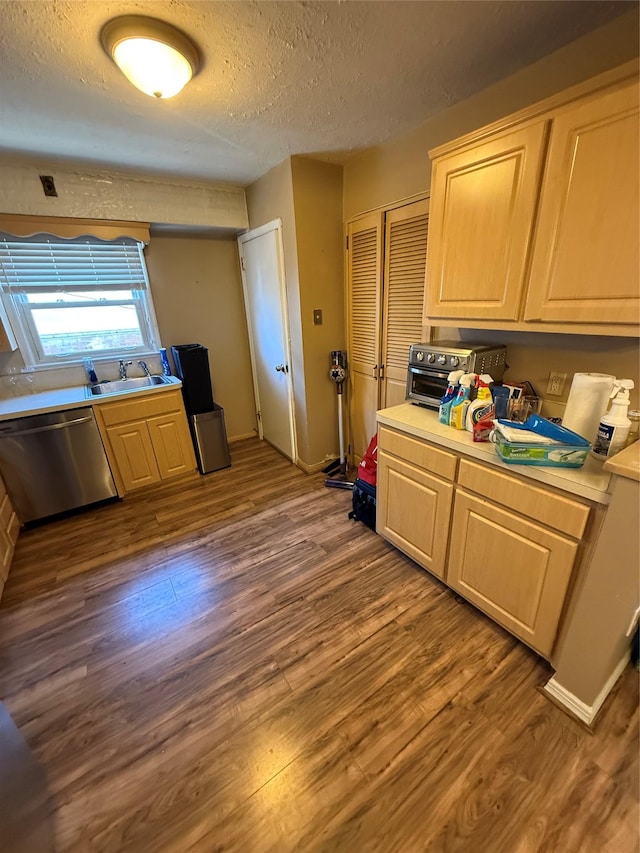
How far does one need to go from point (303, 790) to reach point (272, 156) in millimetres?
3288

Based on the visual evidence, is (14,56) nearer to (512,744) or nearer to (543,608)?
(543,608)

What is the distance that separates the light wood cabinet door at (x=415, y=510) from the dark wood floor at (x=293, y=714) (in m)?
0.17

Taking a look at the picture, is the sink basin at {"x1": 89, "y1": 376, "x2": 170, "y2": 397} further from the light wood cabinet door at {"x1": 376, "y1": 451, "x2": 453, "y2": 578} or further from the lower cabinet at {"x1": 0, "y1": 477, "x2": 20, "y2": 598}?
the light wood cabinet door at {"x1": 376, "y1": 451, "x2": 453, "y2": 578}

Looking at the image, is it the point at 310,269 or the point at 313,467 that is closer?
the point at 310,269

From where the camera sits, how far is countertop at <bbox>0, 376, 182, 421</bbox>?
2240mm

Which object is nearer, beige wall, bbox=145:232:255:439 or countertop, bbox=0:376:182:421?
countertop, bbox=0:376:182:421

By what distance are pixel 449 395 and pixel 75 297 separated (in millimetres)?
A: 2996

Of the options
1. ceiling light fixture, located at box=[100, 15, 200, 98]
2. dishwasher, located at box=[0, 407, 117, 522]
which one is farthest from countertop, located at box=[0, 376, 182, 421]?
ceiling light fixture, located at box=[100, 15, 200, 98]

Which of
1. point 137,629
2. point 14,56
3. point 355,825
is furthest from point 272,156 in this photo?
point 355,825

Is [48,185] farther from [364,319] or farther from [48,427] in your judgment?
[364,319]

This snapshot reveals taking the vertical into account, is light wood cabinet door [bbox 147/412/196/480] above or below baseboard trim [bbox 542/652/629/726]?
above

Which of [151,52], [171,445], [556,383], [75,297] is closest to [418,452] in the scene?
[556,383]

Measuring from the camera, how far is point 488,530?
146 centimetres

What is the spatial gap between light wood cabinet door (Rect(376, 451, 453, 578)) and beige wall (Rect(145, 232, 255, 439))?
7.40ft
